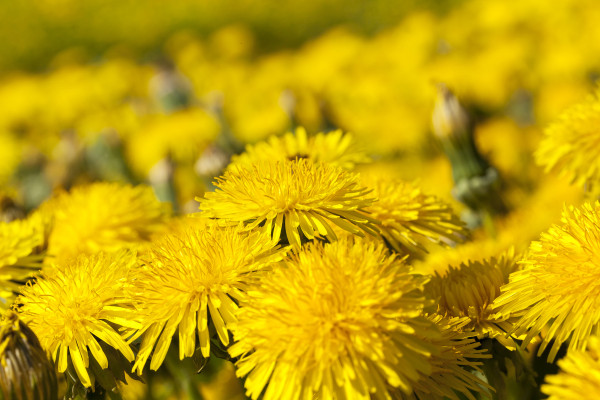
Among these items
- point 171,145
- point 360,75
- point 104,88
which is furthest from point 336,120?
point 104,88

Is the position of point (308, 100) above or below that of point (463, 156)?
above

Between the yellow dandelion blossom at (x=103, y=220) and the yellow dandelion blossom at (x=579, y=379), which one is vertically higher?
the yellow dandelion blossom at (x=103, y=220)

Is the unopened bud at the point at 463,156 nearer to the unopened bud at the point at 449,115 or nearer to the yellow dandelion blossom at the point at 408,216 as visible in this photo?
the unopened bud at the point at 449,115

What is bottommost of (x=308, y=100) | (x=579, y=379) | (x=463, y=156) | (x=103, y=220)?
(x=579, y=379)

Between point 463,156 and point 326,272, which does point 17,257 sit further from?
point 463,156

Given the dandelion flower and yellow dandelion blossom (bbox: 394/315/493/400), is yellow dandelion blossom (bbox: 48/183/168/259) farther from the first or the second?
yellow dandelion blossom (bbox: 394/315/493/400)

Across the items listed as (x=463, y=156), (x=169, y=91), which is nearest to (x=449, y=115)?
(x=463, y=156)

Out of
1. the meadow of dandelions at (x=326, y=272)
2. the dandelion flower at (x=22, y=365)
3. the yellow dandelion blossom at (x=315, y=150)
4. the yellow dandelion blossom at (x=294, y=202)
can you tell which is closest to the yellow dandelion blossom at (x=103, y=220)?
the meadow of dandelions at (x=326, y=272)

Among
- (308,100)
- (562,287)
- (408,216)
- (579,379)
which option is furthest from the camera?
(308,100)
